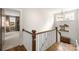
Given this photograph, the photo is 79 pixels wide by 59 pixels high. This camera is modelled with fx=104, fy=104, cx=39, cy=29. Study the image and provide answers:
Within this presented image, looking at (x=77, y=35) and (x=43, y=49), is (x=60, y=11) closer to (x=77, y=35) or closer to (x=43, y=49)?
(x=77, y=35)

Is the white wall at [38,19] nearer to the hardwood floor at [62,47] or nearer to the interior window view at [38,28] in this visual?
the interior window view at [38,28]

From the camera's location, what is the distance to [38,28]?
4.99ft

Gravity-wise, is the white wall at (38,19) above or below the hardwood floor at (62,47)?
above

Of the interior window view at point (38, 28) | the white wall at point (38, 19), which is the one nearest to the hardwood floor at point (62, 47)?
the interior window view at point (38, 28)

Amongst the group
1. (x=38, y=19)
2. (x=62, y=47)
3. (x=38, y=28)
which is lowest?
(x=62, y=47)

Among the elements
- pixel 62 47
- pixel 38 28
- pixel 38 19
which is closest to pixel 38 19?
pixel 38 19

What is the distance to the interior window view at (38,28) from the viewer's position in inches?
58.7

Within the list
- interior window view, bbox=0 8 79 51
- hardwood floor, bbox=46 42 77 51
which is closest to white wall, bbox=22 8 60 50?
interior window view, bbox=0 8 79 51

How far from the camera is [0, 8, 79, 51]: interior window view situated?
149 centimetres

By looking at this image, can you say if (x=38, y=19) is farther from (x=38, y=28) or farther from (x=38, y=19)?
(x=38, y=28)

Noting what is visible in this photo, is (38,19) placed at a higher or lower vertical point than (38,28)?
higher
